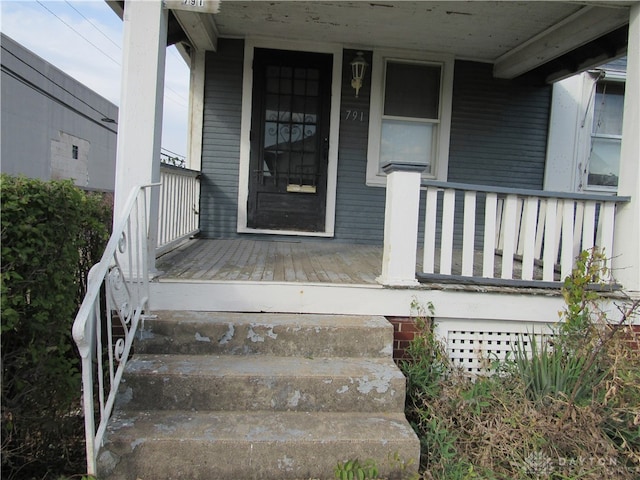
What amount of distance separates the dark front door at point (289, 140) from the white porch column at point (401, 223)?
93.2 inches

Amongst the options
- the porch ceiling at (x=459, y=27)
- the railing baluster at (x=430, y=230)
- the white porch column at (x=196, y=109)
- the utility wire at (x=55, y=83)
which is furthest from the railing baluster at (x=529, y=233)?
the utility wire at (x=55, y=83)

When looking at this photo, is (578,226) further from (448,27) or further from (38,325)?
(38,325)

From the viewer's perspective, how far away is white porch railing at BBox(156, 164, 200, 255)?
3.92 m

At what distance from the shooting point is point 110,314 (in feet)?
7.41

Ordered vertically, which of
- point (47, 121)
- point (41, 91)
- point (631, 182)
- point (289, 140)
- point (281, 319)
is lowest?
point (281, 319)

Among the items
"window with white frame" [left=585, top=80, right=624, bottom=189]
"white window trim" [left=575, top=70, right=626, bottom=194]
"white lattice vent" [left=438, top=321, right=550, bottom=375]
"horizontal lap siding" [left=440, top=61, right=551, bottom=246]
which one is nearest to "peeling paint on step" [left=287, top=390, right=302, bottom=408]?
"white lattice vent" [left=438, top=321, right=550, bottom=375]

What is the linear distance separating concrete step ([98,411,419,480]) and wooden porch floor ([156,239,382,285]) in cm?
110

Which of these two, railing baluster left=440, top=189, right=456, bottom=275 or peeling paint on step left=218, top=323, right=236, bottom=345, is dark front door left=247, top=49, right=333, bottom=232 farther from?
peeling paint on step left=218, top=323, right=236, bottom=345

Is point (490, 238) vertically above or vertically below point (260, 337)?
above

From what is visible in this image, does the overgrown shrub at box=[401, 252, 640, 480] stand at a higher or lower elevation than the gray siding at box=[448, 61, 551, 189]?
lower

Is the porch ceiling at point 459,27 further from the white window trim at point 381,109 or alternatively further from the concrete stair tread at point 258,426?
the concrete stair tread at point 258,426

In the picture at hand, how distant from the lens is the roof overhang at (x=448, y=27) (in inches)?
166

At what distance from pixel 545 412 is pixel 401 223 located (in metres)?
1.40

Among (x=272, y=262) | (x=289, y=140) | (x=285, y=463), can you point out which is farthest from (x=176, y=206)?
(x=285, y=463)
